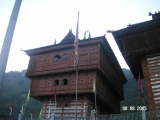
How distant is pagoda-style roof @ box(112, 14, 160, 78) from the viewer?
13141 millimetres

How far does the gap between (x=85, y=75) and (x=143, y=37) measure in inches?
308

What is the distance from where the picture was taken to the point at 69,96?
67.2 feet

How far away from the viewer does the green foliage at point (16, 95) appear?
5326cm

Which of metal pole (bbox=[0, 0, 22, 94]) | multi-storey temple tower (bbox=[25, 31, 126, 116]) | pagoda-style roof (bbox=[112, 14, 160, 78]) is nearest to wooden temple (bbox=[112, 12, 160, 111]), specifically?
pagoda-style roof (bbox=[112, 14, 160, 78])

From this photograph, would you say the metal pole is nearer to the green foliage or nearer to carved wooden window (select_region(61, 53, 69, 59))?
carved wooden window (select_region(61, 53, 69, 59))

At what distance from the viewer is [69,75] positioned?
807 inches

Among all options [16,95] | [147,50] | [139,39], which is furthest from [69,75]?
[16,95]

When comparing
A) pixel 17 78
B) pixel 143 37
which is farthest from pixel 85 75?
pixel 17 78

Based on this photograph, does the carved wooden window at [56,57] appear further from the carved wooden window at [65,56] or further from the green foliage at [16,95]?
the green foliage at [16,95]

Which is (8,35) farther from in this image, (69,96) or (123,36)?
(69,96)

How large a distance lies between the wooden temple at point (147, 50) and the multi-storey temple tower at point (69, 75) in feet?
17.2

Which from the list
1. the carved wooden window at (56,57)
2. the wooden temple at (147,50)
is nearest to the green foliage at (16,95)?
Answer: the carved wooden window at (56,57)

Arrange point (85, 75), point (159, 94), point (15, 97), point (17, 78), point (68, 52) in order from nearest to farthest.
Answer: point (159, 94) < point (85, 75) < point (68, 52) < point (15, 97) < point (17, 78)

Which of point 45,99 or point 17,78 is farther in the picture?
point 17,78
